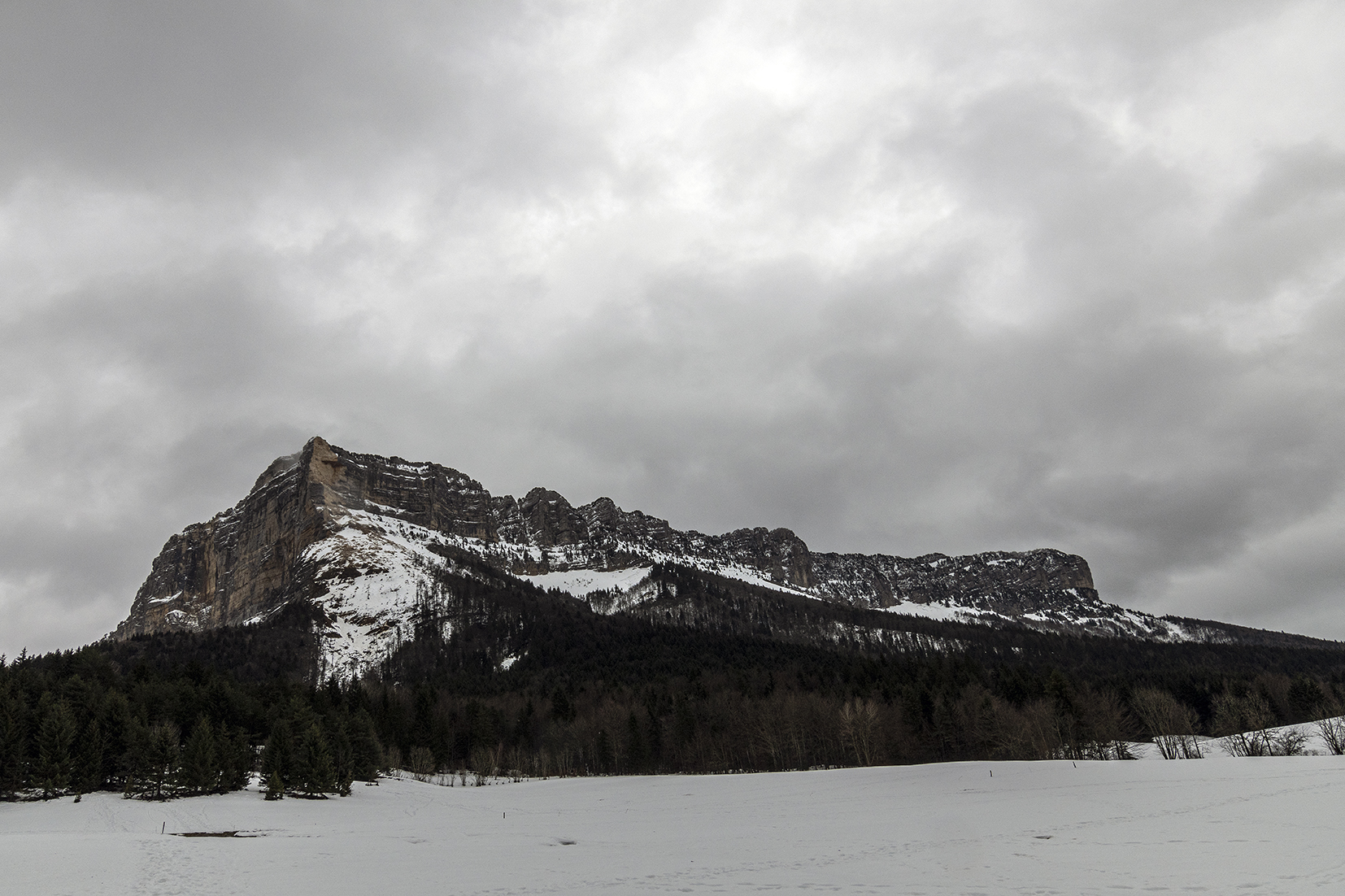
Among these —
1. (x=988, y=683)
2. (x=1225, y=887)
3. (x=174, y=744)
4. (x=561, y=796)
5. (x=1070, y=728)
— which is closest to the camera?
(x=1225, y=887)

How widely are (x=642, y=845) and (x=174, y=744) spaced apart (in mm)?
45193

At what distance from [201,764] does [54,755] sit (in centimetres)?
958

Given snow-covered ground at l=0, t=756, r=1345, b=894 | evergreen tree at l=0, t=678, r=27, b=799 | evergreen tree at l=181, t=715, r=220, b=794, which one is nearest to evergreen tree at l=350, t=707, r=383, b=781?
snow-covered ground at l=0, t=756, r=1345, b=894

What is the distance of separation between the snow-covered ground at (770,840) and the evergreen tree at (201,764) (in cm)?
263

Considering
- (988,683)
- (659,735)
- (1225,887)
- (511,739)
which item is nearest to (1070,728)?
(988,683)

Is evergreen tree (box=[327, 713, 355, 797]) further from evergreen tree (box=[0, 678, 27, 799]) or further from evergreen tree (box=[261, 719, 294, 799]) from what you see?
evergreen tree (box=[0, 678, 27, 799])

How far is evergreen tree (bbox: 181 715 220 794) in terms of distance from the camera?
56.7m

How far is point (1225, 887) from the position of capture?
1805 centimetres

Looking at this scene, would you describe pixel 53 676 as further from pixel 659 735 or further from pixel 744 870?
pixel 744 870

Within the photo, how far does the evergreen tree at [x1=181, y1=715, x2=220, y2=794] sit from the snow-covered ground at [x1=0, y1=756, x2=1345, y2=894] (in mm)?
2627

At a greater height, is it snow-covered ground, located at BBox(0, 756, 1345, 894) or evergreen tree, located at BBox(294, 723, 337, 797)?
evergreen tree, located at BBox(294, 723, 337, 797)

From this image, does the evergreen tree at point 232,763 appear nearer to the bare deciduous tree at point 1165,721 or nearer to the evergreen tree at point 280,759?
the evergreen tree at point 280,759

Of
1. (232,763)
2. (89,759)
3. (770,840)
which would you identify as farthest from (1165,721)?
(89,759)

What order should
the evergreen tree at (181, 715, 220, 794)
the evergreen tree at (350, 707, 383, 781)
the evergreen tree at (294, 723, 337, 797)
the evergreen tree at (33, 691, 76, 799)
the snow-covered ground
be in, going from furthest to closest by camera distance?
the evergreen tree at (350, 707, 383, 781), the evergreen tree at (294, 723, 337, 797), the evergreen tree at (181, 715, 220, 794), the evergreen tree at (33, 691, 76, 799), the snow-covered ground
